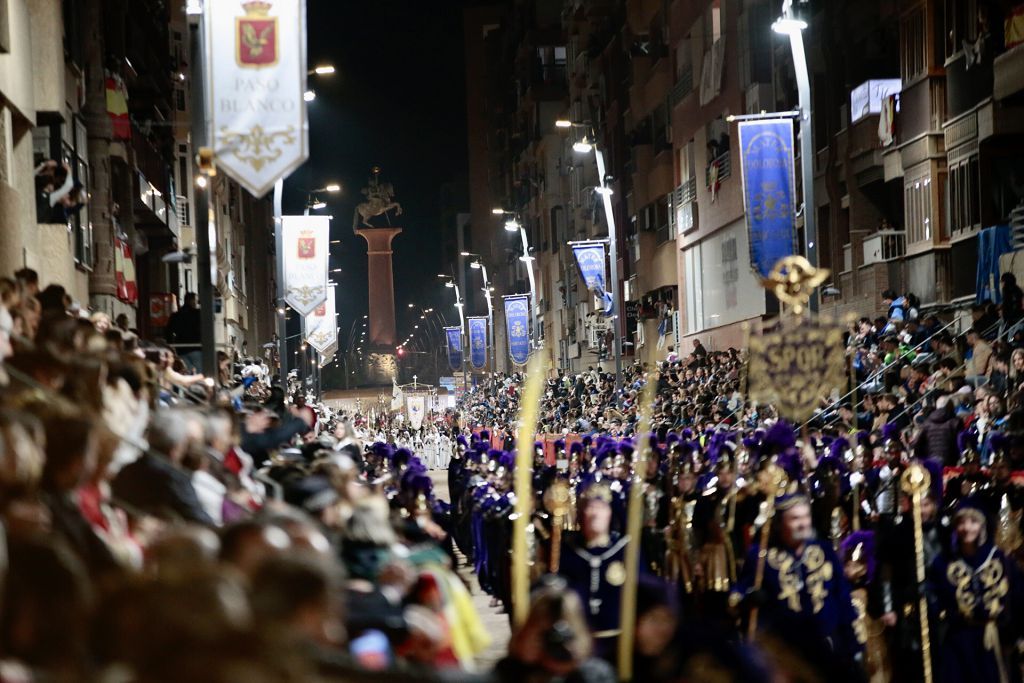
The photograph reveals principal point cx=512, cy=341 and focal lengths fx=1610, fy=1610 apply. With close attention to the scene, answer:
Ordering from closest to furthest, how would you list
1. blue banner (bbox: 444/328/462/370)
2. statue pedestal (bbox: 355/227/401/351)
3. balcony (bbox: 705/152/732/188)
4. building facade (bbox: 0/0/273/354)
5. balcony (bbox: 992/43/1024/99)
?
building facade (bbox: 0/0/273/354), balcony (bbox: 992/43/1024/99), balcony (bbox: 705/152/732/188), blue banner (bbox: 444/328/462/370), statue pedestal (bbox: 355/227/401/351)

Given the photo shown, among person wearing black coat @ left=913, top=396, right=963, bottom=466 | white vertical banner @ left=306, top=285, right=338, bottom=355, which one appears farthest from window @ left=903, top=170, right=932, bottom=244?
white vertical banner @ left=306, top=285, right=338, bottom=355

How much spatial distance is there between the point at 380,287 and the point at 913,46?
85127 millimetres

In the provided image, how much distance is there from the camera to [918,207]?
29.5 metres

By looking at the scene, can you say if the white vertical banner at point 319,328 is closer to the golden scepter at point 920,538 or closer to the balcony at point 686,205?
the balcony at point 686,205

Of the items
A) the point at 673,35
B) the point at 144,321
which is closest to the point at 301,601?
the point at 144,321

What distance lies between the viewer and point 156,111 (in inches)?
1560

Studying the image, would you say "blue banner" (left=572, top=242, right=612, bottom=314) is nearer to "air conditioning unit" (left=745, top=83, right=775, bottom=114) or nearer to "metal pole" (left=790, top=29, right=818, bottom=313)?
"air conditioning unit" (left=745, top=83, right=775, bottom=114)

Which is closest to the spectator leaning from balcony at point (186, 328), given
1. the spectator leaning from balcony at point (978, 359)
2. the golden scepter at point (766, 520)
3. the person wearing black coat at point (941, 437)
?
the golden scepter at point (766, 520)

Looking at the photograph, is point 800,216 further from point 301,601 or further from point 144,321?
point 301,601

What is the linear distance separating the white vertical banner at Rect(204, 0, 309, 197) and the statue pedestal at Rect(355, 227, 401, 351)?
96.5 metres

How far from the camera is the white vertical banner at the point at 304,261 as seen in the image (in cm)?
3272

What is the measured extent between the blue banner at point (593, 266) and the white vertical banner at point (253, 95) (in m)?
26.8

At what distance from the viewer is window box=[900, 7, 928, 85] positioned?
28672 mm

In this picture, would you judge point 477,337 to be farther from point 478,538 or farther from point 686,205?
point 478,538
